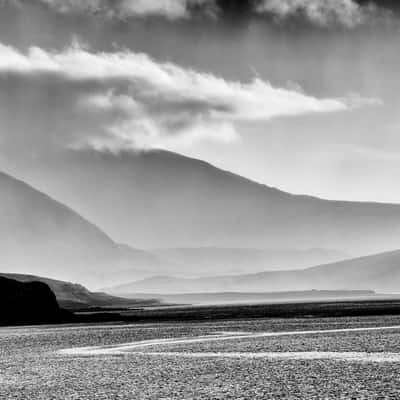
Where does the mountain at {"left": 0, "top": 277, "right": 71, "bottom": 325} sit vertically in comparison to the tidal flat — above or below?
above

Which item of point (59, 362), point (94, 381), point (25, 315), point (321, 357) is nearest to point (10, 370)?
point (59, 362)

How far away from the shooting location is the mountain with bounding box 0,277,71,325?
136 meters

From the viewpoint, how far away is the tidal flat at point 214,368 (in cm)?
3350

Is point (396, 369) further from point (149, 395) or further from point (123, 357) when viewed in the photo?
point (123, 357)

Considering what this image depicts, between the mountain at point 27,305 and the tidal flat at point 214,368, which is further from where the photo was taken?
the mountain at point 27,305

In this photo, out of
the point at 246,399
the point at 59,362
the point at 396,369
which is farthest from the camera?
the point at 59,362

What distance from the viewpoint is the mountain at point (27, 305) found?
13562cm

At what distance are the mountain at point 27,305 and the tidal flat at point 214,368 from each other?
7122 cm

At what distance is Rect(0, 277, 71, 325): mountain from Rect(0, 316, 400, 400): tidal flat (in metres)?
71.2

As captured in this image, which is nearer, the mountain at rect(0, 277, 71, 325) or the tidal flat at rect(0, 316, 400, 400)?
the tidal flat at rect(0, 316, 400, 400)

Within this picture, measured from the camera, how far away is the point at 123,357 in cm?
5072

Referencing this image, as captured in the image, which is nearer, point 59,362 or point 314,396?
point 314,396

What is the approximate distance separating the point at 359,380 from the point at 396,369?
3664 millimetres

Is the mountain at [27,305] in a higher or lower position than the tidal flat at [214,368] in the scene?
higher
